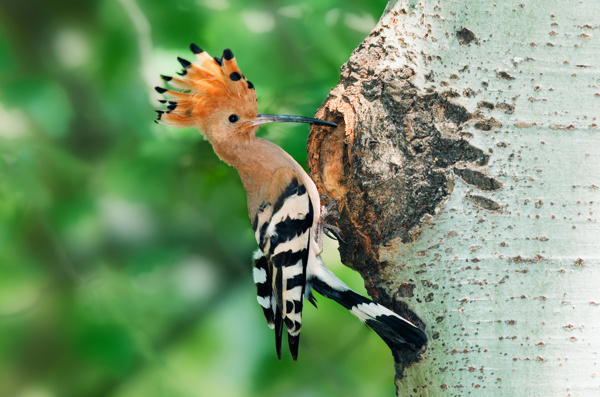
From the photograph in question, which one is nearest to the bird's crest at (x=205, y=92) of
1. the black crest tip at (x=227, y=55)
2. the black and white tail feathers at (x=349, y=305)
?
the black crest tip at (x=227, y=55)

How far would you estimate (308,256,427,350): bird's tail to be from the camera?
0.95 m

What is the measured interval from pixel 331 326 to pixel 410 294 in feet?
2.97

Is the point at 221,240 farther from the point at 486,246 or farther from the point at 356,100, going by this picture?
the point at 486,246

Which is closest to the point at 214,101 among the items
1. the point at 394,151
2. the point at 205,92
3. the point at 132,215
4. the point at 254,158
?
the point at 205,92

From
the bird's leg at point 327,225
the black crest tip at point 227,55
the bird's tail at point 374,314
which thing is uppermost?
the black crest tip at point 227,55

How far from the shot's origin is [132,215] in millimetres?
1781

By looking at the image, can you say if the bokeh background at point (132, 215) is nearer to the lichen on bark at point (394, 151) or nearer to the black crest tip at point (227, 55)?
the black crest tip at point (227, 55)

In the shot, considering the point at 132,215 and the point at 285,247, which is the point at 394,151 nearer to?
the point at 285,247

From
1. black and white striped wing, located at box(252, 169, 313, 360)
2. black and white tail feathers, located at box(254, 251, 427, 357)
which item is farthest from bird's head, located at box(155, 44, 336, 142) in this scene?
black and white tail feathers, located at box(254, 251, 427, 357)

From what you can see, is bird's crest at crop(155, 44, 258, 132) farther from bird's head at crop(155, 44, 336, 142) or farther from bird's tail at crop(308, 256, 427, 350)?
bird's tail at crop(308, 256, 427, 350)

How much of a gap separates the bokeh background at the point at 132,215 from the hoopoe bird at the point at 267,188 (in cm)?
38

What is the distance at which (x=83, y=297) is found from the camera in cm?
176

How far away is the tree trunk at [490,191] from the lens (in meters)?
0.85

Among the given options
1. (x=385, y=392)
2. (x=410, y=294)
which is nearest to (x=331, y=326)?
(x=385, y=392)
